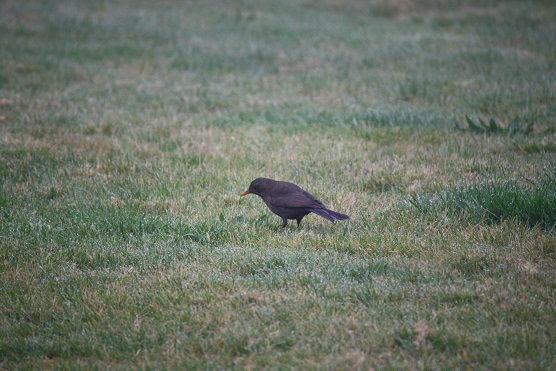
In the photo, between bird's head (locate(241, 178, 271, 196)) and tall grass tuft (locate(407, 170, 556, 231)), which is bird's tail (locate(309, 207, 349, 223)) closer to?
bird's head (locate(241, 178, 271, 196))

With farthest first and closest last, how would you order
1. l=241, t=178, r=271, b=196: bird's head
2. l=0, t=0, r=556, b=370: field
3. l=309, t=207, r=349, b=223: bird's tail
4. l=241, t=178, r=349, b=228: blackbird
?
1. l=241, t=178, r=271, b=196: bird's head
2. l=241, t=178, r=349, b=228: blackbird
3. l=309, t=207, r=349, b=223: bird's tail
4. l=0, t=0, r=556, b=370: field

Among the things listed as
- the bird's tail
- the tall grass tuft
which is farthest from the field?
the bird's tail

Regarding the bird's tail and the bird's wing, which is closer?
the bird's tail

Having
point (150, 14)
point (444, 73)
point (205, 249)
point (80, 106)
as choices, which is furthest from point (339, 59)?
point (205, 249)

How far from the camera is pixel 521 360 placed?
349 cm

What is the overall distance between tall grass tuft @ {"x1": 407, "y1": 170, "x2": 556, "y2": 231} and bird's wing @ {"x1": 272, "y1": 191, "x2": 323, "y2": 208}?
1047mm

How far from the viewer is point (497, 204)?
18.1ft

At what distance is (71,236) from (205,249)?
131 centimetres

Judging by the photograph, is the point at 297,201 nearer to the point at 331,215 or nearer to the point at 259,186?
the point at 331,215

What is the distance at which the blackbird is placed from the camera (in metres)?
5.43

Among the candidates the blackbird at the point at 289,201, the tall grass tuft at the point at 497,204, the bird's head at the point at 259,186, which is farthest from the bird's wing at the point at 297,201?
the tall grass tuft at the point at 497,204

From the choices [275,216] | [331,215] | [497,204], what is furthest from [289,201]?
[497,204]

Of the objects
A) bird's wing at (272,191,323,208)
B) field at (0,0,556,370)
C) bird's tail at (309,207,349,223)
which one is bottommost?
field at (0,0,556,370)

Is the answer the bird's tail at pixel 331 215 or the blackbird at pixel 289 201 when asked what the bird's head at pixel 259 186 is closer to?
the blackbird at pixel 289 201
